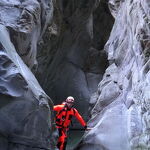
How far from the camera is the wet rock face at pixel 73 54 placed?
50.2 feet

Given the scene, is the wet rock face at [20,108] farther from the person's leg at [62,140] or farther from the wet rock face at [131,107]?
the wet rock face at [131,107]

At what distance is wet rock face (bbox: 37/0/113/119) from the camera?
15298 mm

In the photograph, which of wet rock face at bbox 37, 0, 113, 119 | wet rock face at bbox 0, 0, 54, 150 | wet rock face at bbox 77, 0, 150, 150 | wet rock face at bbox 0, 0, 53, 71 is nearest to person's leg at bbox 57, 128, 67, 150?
wet rock face at bbox 77, 0, 150, 150

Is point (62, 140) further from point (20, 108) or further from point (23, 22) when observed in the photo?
point (23, 22)

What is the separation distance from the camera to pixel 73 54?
1767 centimetres

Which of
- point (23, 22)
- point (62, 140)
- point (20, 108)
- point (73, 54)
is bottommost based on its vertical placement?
point (73, 54)

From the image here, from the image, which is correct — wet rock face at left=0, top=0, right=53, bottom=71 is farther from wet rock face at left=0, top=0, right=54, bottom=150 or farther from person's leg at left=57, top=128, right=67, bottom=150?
person's leg at left=57, top=128, right=67, bottom=150

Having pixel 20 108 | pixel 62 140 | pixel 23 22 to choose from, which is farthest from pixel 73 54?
pixel 20 108

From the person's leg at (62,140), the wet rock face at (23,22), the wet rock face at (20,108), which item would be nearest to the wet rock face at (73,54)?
the wet rock face at (23,22)

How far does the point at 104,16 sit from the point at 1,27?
13.4 meters

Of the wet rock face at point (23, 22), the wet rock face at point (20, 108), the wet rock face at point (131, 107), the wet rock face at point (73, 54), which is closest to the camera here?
the wet rock face at point (20, 108)

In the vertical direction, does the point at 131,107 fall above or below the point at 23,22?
below

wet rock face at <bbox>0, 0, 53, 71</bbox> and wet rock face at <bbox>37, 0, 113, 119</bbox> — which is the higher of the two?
wet rock face at <bbox>0, 0, 53, 71</bbox>

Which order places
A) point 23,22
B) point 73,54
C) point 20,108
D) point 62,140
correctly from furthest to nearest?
1. point 73,54
2. point 23,22
3. point 62,140
4. point 20,108
